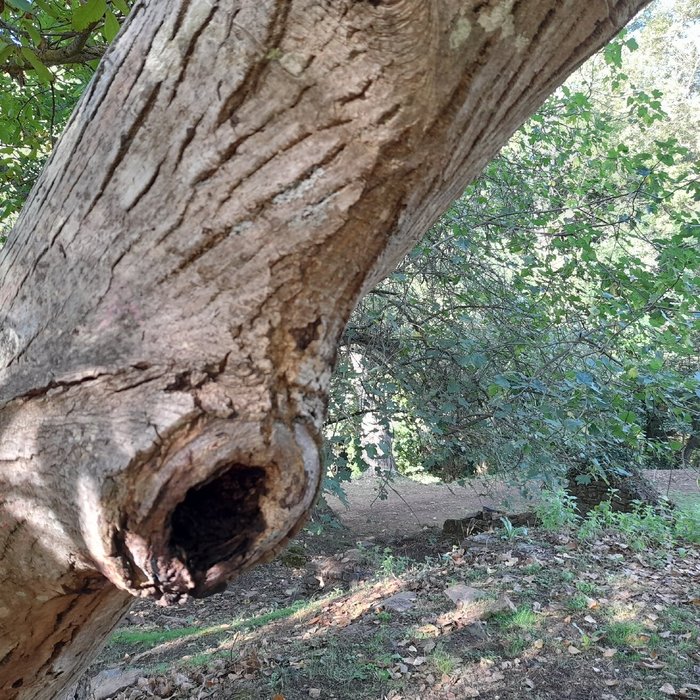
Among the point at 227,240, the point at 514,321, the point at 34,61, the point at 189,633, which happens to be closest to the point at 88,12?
the point at 34,61

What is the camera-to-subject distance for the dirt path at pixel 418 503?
8.65 m

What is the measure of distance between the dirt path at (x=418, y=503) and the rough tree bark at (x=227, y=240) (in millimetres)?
6997

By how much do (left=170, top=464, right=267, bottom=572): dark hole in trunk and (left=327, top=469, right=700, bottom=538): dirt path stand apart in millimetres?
6908

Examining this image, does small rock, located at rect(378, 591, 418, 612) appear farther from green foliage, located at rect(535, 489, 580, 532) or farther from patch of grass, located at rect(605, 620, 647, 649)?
green foliage, located at rect(535, 489, 580, 532)

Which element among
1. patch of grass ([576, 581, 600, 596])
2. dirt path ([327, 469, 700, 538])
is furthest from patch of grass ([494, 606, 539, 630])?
dirt path ([327, 469, 700, 538])

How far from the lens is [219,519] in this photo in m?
1.11

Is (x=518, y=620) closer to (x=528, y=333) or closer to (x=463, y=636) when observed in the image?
(x=463, y=636)

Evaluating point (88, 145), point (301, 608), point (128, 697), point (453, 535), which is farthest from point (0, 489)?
point (453, 535)

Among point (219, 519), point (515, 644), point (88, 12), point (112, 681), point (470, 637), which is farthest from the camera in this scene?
point (112, 681)

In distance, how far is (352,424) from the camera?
4.86 meters

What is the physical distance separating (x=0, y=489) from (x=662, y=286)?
13.3 ft

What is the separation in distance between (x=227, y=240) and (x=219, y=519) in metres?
0.50

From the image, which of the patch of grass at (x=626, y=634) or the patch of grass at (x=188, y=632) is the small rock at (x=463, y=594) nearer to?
the patch of grass at (x=626, y=634)

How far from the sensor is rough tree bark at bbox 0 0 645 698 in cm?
94
